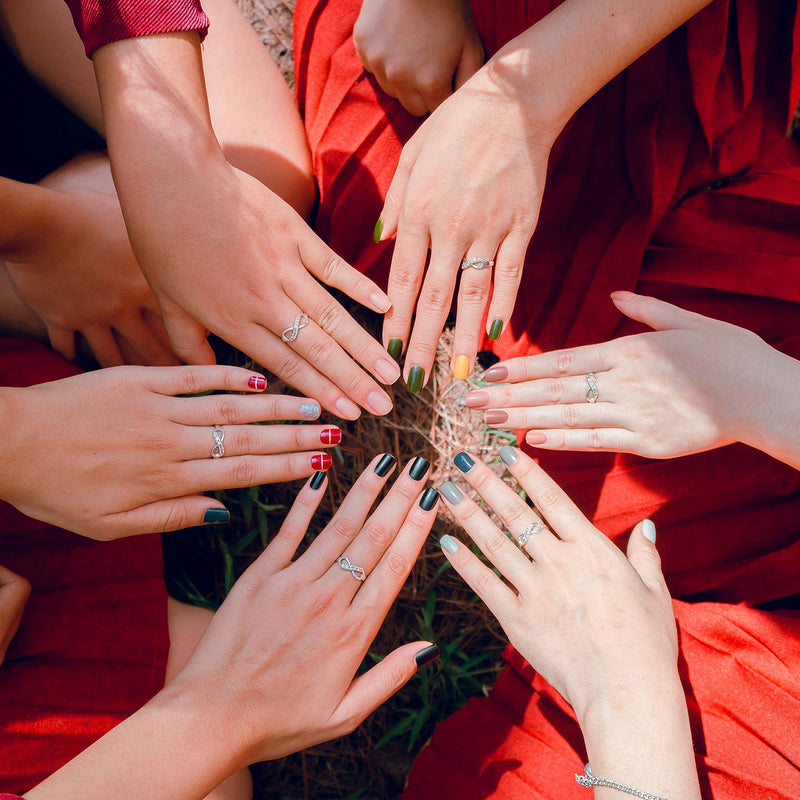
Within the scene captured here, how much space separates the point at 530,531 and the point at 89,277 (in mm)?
1405

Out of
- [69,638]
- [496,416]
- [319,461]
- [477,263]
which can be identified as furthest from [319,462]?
[69,638]

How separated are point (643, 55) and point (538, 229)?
519mm

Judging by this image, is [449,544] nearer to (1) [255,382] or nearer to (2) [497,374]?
(2) [497,374]

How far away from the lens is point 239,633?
1.58m

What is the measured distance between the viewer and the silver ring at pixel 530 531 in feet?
5.46

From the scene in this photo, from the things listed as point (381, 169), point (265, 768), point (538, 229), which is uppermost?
point (381, 169)

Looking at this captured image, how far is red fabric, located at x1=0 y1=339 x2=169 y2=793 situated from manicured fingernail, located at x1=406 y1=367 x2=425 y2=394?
2.79ft

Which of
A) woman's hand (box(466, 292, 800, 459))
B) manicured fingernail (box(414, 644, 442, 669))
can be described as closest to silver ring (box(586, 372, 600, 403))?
woman's hand (box(466, 292, 800, 459))

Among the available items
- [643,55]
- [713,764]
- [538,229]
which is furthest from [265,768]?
[643,55]

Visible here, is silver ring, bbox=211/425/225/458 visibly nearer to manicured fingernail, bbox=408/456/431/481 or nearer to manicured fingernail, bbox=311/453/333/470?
manicured fingernail, bbox=311/453/333/470

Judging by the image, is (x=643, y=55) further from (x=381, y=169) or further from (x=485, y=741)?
(x=485, y=741)

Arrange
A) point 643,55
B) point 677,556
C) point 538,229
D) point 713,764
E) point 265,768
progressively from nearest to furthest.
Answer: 1. point 713,764
2. point 643,55
3. point 677,556
4. point 538,229
5. point 265,768

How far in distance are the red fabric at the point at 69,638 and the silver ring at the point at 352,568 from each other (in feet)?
1.72

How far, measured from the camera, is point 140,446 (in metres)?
1.58
